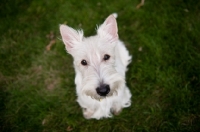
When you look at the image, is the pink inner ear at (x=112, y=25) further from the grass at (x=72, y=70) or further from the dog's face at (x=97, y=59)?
the grass at (x=72, y=70)

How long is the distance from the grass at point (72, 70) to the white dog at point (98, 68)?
302 mm

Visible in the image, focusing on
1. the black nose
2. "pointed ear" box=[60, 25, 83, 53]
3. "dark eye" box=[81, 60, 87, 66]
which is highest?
"pointed ear" box=[60, 25, 83, 53]

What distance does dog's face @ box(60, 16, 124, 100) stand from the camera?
126 inches

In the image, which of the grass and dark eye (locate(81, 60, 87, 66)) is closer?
dark eye (locate(81, 60, 87, 66))

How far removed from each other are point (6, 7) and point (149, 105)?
403cm

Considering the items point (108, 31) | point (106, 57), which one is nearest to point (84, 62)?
→ point (106, 57)

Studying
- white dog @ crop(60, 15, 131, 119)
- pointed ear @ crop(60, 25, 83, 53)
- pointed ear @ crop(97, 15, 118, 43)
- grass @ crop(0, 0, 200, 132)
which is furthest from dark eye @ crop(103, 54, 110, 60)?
grass @ crop(0, 0, 200, 132)

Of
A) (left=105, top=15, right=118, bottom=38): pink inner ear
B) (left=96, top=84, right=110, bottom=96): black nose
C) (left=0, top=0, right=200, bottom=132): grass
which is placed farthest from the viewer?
(left=0, top=0, right=200, bottom=132): grass

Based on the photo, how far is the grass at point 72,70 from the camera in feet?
14.1

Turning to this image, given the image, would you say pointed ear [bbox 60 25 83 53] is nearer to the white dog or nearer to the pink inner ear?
the white dog

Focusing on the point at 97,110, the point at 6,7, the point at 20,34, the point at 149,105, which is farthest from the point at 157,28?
the point at 6,7

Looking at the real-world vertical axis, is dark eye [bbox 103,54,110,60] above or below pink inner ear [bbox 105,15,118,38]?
below

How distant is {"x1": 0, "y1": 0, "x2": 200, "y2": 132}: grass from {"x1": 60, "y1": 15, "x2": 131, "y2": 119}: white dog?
0.30 metres

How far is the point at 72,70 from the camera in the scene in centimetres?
502
